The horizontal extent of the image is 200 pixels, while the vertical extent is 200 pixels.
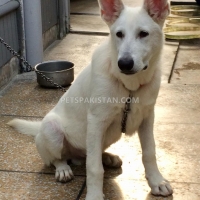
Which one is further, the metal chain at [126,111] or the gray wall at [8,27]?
the gray wall at [8,27]

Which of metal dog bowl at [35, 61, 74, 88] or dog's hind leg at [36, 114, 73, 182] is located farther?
metal dog bowl at [35, 61, 74, 88]

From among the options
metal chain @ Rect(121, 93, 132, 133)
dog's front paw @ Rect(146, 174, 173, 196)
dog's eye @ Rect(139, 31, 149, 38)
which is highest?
dog's eye @ Rect(139, 31, 149, 38)

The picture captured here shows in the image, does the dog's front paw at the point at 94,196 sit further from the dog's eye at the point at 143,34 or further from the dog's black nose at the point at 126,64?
the dog's eye at the point at 143,34

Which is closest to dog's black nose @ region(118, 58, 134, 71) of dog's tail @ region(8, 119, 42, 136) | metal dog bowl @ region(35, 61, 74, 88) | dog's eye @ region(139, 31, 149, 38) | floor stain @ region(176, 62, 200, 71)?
dog's eye @ region(139, 31, 149, 38)

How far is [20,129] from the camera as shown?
453cm

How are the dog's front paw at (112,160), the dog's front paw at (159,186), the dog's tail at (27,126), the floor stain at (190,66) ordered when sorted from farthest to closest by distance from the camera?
the floor stain at (190,66)
the dog's tail at (27,126)
the dog's front paw at (112,160)
the dog's front paw at (159,186)

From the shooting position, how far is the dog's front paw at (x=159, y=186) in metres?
3.49

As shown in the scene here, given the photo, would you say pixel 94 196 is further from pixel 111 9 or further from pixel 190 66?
pixel 190 66

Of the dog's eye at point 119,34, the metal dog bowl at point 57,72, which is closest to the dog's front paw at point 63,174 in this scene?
the dog's eye at point 119,34

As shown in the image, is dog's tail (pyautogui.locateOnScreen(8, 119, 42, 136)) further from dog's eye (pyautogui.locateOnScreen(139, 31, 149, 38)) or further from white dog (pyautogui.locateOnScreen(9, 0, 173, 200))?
dog's eye (pyautogui.locateOnScreen(139, 31, 149, 38))

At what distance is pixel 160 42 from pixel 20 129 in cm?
195

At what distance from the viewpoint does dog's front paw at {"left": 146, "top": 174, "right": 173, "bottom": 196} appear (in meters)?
3.49

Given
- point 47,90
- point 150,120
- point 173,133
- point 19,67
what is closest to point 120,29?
point 150,120

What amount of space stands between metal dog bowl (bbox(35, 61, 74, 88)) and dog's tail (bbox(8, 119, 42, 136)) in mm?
1307
